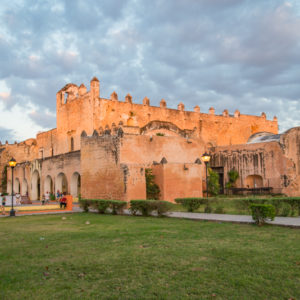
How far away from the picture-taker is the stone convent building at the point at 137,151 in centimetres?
1906

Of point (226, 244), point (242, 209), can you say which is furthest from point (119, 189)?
point (226, 244)

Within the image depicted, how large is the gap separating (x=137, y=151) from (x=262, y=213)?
11.3 m

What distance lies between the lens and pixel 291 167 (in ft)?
78.2

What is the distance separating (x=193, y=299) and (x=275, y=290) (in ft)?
3.30

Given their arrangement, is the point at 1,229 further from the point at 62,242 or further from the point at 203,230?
the point at 203,230

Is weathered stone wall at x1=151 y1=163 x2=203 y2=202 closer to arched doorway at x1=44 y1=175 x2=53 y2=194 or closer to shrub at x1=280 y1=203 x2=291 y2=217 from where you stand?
shrub at x1=280 y1=203 x2=291 y2=217

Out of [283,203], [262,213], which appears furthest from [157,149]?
[262,213]

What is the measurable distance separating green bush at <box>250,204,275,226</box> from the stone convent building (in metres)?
9.05

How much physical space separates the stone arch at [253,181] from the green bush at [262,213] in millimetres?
17298

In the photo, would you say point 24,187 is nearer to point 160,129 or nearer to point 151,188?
point 160,129

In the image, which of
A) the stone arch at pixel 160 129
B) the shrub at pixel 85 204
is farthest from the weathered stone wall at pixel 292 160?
the shrub at pixel 85 204

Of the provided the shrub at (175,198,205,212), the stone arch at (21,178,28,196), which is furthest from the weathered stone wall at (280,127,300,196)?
the stone arch at (21,178,28,196)

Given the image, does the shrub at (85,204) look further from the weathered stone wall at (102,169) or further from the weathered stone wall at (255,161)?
the weathered stone wall at (255,161)

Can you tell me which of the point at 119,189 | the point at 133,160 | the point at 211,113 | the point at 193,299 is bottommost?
the point at 193,299
